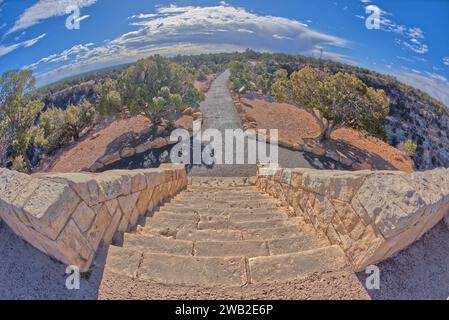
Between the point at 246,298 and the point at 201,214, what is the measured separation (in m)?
2.24

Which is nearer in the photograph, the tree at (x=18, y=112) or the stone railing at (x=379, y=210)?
the stone railing at (x=379, y=210)

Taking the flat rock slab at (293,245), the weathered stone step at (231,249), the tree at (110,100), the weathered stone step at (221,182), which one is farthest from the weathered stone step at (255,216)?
the tree at (110,100)

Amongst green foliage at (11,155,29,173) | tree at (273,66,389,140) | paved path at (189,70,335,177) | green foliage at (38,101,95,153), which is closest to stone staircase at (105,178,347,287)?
paved path at (189,70,335,177)

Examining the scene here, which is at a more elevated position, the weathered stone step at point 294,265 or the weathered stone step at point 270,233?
the weathered stone step at point 294,265

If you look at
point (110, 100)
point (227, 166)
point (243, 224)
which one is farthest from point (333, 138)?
point (243, 224)

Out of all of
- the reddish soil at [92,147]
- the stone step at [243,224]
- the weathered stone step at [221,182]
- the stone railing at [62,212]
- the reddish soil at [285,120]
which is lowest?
the reddish soil at [92,147]

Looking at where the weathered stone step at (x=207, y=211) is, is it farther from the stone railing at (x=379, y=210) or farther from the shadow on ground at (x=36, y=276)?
the shadow on ground at (x=36, y=276)

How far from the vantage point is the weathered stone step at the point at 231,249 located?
2516mm

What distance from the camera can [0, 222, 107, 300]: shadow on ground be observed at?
1963mm

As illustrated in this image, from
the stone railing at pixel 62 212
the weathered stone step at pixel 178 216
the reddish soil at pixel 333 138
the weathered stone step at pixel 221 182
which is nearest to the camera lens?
the stone railing at pixel 62 212

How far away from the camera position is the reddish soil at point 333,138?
42.1 feet

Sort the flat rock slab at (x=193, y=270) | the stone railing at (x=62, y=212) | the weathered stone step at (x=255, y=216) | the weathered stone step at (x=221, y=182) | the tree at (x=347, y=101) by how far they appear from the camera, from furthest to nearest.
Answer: the tree at (x=347, y=101) → the weathered stone step at (x=221, y=182) → the weathered stone step at (x=255, y=216) → the flat rock slab at (x=193, y=270) → the stone railing at (x=62, y=212)

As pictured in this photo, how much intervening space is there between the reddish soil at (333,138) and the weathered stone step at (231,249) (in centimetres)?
1052
